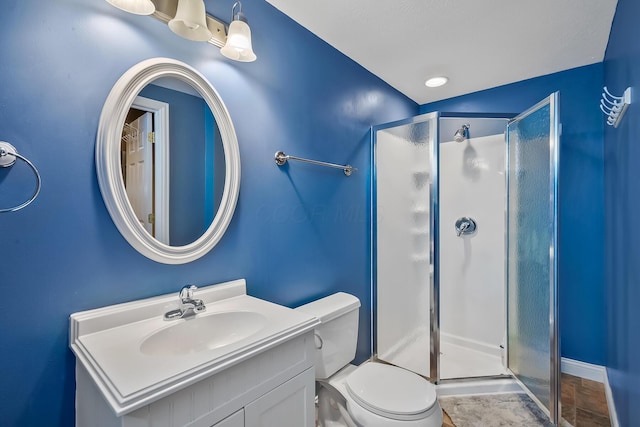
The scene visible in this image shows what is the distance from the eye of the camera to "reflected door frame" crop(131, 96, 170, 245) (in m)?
1.12

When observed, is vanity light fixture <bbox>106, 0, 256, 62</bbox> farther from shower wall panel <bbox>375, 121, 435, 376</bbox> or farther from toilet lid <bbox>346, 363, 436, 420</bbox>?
toilet lid <bbox>346, 363, 436, 420</bbox>

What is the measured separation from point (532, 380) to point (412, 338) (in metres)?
0.75

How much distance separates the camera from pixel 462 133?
247cm

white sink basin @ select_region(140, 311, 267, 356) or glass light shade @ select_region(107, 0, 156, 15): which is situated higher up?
glass light shade @ select_region(107, 0, 156, 15)

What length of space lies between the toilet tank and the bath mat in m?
0.79

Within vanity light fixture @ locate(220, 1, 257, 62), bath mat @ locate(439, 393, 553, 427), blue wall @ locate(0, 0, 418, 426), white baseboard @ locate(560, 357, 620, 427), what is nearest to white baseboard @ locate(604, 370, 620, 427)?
white baseboard @ locate(560, 357, 620, 427)

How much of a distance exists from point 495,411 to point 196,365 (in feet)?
6.35

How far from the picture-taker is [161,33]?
1.14 metres

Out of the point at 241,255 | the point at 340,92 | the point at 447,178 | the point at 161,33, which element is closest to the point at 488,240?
the point at 447,178

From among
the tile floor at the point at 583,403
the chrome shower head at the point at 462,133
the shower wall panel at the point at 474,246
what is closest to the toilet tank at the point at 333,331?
the tile floor at the point at 583,403

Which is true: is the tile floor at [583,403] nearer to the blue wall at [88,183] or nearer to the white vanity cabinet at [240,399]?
the white vanity cabinet at [240,399]

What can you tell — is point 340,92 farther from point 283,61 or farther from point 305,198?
point 305,198

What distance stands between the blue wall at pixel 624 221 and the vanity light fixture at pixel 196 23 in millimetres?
1555

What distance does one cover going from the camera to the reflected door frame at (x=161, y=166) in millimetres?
1119
